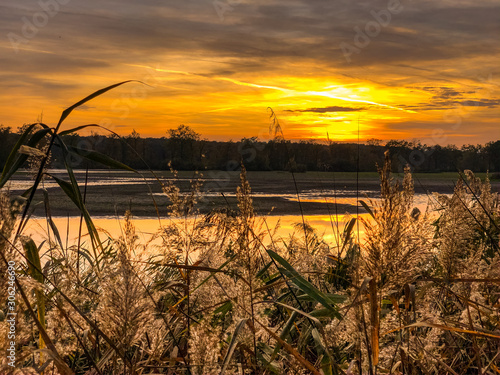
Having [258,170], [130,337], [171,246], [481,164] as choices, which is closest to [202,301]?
[171,246]

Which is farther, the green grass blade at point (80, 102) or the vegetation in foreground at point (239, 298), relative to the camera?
the green grass blade at point (80, 102)

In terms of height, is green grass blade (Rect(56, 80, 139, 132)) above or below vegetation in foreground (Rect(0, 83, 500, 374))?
above

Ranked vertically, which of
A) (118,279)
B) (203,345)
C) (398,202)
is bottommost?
(203,345)

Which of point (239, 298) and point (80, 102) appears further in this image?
point (80, 102)

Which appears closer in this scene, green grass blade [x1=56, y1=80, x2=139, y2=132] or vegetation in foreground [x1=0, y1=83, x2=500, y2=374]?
vegetation in foreground [x1=0, y1=83, x2=500, y2=374]

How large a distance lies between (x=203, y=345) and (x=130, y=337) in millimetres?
250

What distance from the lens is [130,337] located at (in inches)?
59.4

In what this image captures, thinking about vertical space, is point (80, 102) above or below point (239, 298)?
above

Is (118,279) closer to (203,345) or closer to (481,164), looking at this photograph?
(203,345)

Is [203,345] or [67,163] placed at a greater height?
[67,163]

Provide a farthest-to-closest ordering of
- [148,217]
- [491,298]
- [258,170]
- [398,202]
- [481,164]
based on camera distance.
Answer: [481,164]
[258,170]
[148,217]
[491,298]
[398,202]

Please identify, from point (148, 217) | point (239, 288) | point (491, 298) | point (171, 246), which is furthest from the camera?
point (148, 217)

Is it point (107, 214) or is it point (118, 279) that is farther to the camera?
point (107, 214)

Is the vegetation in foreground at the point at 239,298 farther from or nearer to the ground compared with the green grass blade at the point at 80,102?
nearer to the ground
